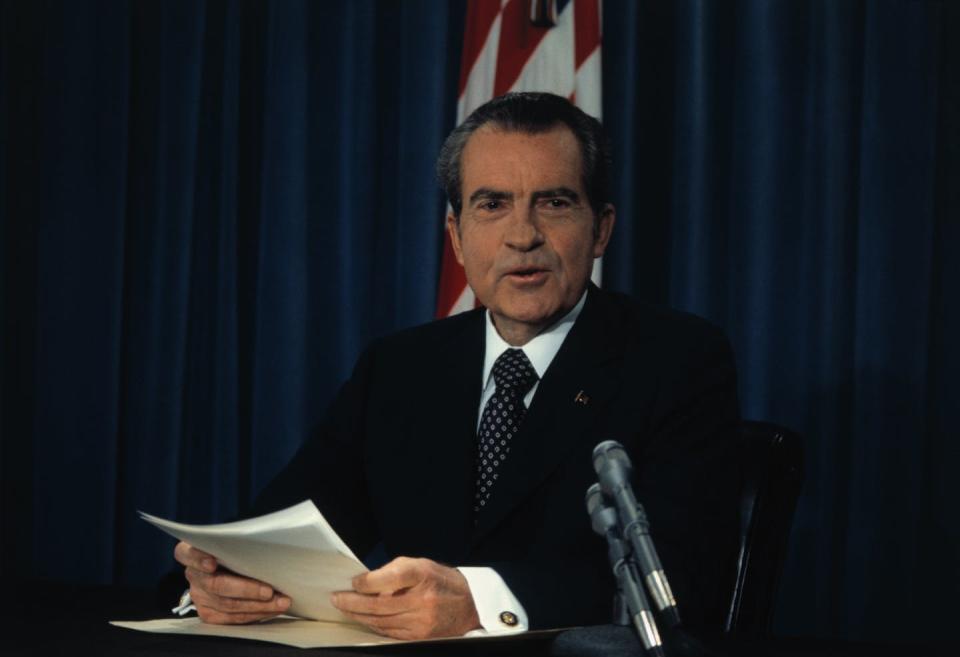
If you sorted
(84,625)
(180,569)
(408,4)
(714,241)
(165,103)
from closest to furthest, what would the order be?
(84,625), (180,569), (714,241), (408,4), (165,103)

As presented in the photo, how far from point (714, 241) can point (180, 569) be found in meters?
1.97

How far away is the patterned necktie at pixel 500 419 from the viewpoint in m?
2.21

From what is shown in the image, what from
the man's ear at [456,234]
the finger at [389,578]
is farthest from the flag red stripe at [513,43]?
the finger at [389,578]

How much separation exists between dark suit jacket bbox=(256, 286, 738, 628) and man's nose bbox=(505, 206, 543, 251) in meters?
0.19

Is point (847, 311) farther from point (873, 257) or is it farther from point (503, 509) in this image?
point (503, 509)

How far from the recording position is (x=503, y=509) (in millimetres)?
2117

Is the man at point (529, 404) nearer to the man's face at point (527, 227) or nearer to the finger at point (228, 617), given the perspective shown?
the man's face at point (527, 227)

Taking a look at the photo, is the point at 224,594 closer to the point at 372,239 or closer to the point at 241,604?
the point at 241,604

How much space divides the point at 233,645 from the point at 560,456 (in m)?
0.74

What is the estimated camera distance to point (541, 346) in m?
2.32

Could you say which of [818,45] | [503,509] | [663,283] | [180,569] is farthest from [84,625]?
[818,45]

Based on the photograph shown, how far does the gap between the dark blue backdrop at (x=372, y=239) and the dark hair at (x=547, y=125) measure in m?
1.08

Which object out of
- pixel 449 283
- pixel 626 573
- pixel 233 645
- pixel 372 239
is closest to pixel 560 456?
pixel 233 645

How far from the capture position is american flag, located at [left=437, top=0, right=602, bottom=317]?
334cm
